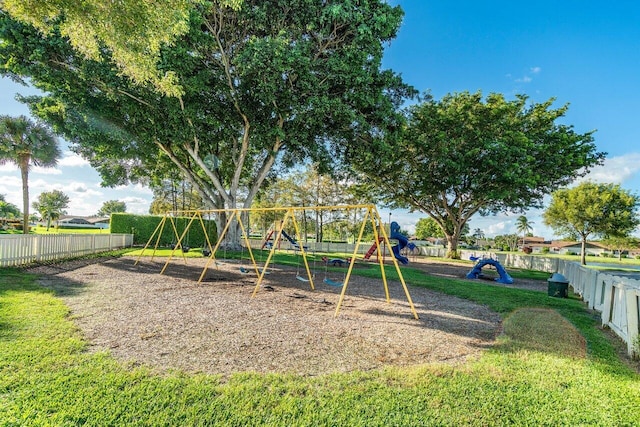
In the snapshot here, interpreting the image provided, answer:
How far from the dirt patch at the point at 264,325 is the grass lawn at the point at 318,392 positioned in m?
0.32

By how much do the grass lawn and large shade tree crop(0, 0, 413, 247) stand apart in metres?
11.0

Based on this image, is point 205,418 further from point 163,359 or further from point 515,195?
point 515,195

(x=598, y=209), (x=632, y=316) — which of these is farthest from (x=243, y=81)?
(x=598, y=209)

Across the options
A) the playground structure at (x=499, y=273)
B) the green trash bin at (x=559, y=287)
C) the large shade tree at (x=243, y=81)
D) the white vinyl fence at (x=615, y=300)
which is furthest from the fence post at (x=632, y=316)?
the large shade tree at (x=243, y=81)

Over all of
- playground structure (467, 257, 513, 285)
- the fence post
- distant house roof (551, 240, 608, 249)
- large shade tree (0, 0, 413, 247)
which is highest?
large shade tree (0, 0, 413, 247)

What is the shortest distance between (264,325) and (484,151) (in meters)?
19.0

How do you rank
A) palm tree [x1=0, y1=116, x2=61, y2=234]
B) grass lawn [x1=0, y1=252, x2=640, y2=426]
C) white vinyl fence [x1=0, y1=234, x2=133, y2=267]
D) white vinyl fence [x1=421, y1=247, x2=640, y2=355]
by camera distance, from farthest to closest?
1. palm tree [x1=0, y1=116, x2=61, y2=234]
2. white vinyl fence [x1=0, y1=234, x2=133, y2=267]
3. white vinyl fence [x1=421, y1=247, x2=640, y2=355]
4. grass lawn [x1=0, y1=252, x2=640, y2=426]

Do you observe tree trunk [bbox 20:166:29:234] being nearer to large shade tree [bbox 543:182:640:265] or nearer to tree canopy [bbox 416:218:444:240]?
large shade tree [bbox 543:182:640:265]

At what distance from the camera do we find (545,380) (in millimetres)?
3467

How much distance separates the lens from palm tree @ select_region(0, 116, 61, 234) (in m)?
20.0

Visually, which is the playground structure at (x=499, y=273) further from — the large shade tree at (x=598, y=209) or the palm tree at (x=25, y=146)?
the palm tree at (x=25, y=146)

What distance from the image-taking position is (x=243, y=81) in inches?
559

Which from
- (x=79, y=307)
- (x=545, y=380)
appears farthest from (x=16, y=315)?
(x=545, y=380)

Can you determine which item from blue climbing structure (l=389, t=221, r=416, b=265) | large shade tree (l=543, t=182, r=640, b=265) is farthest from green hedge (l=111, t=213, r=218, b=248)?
large shade tree (l=543, t=182, r=640, b=265)
